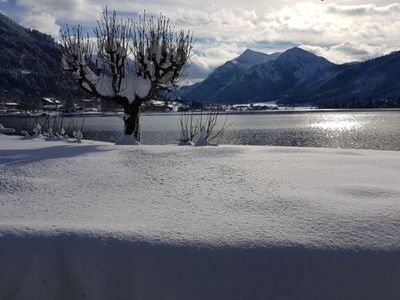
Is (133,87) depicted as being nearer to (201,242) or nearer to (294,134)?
(201,242)

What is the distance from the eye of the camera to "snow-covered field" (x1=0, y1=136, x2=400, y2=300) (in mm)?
4047

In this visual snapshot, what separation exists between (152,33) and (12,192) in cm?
1644

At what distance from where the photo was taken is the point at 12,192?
20.4 ft

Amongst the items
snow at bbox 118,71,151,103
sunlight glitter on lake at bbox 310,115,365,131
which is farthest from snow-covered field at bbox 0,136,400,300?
sunlight glitter on lake at bbox 310,115,365,131

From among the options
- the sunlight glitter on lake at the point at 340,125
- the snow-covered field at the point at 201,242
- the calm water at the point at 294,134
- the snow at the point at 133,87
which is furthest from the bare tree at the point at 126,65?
the sunlight glitter on lake at the point at 340,125

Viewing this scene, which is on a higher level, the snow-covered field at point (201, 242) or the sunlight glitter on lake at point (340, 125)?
the snow-covered field at point (201, 242)

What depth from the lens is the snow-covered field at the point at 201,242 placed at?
4.05 meters

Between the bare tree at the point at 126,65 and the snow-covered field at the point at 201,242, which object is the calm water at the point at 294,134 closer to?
the bare tree at the point at 126,65

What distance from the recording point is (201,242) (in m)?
4.34

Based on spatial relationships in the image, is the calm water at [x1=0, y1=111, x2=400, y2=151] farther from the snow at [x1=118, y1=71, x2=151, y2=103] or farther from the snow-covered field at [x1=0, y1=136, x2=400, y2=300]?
the snow-covered field at [x1=0, y1=136, x2=400, y2=300]

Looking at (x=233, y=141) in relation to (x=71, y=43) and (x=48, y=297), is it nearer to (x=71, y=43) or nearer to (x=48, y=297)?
(x=71, y=43)

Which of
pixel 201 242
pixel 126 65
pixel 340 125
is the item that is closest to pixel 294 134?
pixel 340 125

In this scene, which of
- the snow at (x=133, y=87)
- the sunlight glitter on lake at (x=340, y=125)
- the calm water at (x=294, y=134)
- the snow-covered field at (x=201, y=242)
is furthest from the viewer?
the sunlight glitter on lake at (x=340, y=125)

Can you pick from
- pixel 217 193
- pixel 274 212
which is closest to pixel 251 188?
pixel 217 193
